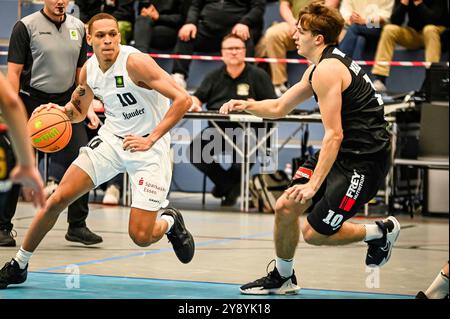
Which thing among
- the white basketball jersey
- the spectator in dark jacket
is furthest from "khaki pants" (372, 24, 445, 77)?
the white basketball jersey

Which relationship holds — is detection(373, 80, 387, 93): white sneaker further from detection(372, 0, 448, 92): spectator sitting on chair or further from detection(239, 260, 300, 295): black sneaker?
detection(239, 260, 300, 295): black sneaker

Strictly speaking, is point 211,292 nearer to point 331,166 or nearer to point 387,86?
point 331,166

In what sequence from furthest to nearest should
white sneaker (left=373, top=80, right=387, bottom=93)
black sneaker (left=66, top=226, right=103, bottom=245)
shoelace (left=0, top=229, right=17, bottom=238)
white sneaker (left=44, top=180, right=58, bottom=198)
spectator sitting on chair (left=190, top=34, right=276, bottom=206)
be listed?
1. white sneaker (left=373, top=80, right=387, bottom=93)
2. spectator sitting on chair (left=190, top=34, right=276, bottom=206)
3. white sneaker (left=44, top=180, right=58, bottom=198)
4. black sneaker (left=66, top=226, right=103, bottom=245)
5. shoelace (left=0, top=229, right=17, bottom=238)

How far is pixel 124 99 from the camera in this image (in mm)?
6469

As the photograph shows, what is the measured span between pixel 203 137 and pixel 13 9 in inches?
191

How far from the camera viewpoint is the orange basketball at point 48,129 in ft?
20.8

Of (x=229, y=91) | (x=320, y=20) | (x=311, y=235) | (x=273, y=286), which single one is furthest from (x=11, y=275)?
(x=229, y=91)

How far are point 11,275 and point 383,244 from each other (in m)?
2.49

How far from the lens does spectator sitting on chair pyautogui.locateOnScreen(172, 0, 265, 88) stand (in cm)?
1251

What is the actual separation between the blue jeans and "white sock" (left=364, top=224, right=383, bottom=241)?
645 cm

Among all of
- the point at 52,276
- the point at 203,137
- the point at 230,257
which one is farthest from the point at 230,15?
the point at 52,276

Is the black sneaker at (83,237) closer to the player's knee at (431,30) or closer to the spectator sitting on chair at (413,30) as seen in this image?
the spectator sitting on chair at (413,30)

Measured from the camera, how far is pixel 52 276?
6453mm

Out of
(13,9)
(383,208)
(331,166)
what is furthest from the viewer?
(383,208)
